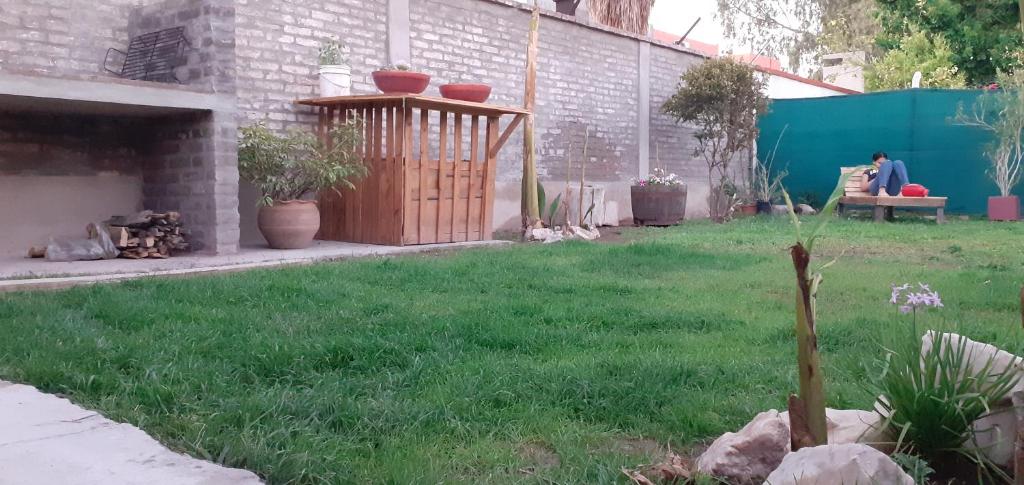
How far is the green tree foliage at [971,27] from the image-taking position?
51.8 ft

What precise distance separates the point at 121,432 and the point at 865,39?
32.1m

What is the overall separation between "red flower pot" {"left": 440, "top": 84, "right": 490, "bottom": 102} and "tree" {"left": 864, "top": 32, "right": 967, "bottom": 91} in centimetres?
1223

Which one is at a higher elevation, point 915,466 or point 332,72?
point 332,72

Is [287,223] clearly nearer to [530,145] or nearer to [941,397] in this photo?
[530,145]

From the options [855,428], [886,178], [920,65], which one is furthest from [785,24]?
[855,428]

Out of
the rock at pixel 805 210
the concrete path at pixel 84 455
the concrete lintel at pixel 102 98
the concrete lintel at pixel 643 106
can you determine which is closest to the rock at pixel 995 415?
the concrete path at pixel 84 455

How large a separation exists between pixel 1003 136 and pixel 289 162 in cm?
1068

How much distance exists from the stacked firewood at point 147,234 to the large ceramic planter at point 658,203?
6876 millimetres

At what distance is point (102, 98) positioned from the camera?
646 cm

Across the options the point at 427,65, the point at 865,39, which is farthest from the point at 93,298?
the point at 865,39

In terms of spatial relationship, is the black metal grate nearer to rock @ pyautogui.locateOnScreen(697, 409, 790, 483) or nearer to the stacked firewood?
the stacked firewood

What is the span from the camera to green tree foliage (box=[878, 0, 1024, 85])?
51.8 ft

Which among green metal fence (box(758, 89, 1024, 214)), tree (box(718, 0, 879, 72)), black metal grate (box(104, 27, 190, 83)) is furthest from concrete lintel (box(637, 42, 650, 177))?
tree (box(718, 0, 879, 72))

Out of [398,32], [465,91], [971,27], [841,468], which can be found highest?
[971,27]
